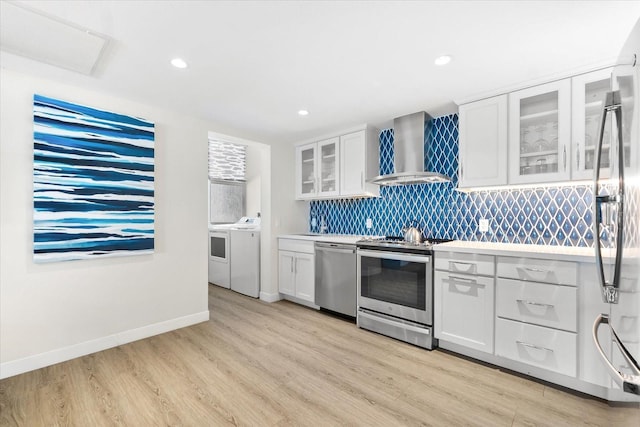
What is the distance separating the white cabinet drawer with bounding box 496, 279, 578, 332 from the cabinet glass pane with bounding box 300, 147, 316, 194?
2.60 m

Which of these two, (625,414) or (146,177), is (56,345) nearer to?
(146,177)

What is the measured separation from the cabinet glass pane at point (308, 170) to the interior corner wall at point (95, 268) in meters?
1.37

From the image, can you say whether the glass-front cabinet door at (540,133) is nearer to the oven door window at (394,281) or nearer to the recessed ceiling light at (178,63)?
the oven door window at (394,281)

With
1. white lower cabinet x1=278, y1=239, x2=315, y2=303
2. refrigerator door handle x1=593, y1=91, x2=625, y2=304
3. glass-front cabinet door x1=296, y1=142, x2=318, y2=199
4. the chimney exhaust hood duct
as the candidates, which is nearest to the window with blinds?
glass-front cabinet door x1=296, y1=142, x2=318, y2=199

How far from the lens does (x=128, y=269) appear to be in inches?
109

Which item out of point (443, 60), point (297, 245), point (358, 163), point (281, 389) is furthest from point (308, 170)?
point (281, 389)

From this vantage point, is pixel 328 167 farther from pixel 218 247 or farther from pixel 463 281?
pixel 218 247

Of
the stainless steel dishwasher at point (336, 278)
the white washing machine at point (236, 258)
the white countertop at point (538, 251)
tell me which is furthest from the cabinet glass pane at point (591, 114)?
the white washing machine at point (236, 258)

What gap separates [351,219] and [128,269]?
8.76 feet

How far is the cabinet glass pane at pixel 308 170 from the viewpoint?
13.5 ft

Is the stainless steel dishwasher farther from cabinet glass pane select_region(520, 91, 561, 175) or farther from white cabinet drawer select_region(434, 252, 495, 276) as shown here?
cabinet glass pane select_region(520, 91, 561, 175)

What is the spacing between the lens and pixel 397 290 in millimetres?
2865

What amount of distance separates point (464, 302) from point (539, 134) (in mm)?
1516

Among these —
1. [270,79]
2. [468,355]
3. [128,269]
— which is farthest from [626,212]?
[128,269]
